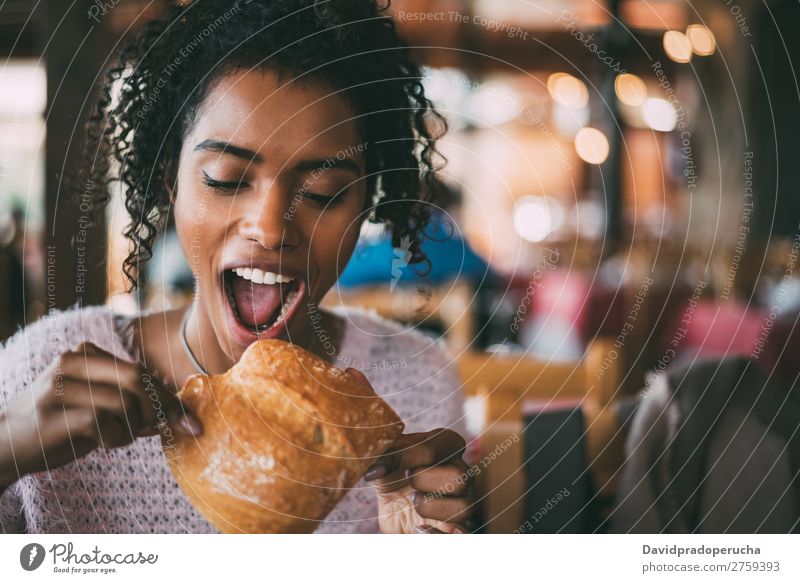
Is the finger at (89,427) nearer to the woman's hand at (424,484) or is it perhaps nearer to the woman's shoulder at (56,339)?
the woman's shoulder at (56,339)

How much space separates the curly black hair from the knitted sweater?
0.06 metres

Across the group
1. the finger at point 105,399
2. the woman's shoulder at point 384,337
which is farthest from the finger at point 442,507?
the finger at point 105,399

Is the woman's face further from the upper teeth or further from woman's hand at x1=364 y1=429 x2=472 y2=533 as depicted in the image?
woman's hand at x1=364 y1=429 x2=472 y2=533

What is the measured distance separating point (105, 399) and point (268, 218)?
0.18 metres

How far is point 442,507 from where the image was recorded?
606 mm

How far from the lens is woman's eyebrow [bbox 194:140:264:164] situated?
0.54 meters

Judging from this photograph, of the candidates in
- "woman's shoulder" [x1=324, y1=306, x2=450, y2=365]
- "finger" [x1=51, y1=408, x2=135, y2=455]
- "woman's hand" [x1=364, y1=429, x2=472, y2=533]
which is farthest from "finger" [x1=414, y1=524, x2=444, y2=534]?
"finger" [x1=51, y1=408, x2=135, y2=455]

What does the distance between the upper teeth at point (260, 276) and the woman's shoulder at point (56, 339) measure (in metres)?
0.11

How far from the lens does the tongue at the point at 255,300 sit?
56cm

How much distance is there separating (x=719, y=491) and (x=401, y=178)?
40cm

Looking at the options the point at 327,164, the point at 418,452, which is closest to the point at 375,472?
the point at 418,452

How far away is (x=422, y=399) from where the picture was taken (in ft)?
2.13
